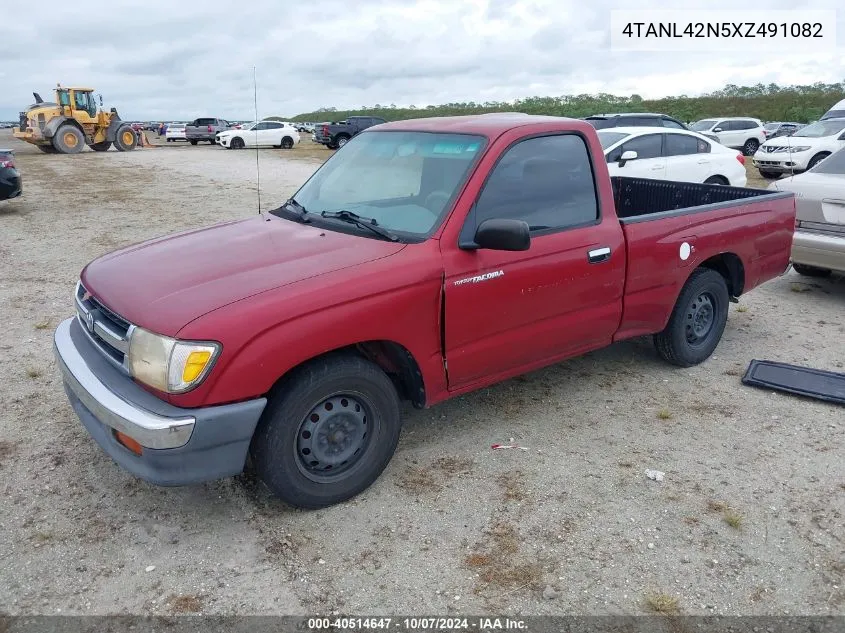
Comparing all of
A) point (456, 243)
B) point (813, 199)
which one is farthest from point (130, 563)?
point (813, 199)

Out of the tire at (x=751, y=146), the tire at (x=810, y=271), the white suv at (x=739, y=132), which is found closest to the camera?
the tire at (x=810, y=271)

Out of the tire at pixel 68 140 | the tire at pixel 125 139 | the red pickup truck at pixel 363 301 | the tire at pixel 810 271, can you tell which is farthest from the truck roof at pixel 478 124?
the tire at pixel 125 139

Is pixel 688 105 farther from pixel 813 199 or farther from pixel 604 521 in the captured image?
pixel 604 521

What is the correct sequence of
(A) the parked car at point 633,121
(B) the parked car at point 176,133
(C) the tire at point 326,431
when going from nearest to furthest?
1. (C) the tire at point 326,431
2. (A) the parked car at point 633,121
3. (B) the parked car at point 176,133

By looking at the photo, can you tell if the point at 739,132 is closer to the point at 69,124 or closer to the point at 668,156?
the point at 668,156

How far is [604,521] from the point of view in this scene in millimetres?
3291

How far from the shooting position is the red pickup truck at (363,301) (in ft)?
9.54

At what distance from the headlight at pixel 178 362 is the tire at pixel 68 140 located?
30.2m

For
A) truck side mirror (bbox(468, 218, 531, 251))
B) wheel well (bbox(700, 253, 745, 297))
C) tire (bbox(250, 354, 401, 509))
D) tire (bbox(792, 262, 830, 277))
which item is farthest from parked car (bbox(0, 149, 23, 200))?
tire (bbox(792, 262, 830, 277))

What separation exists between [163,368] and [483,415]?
7.13 ft

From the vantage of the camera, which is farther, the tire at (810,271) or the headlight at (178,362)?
the tire at (810,271)

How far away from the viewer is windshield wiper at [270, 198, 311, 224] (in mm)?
4073

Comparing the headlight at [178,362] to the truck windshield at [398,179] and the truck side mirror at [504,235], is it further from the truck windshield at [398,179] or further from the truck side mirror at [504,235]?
the truck side mirror at [504,235]

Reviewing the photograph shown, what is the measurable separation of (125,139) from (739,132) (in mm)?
26880
